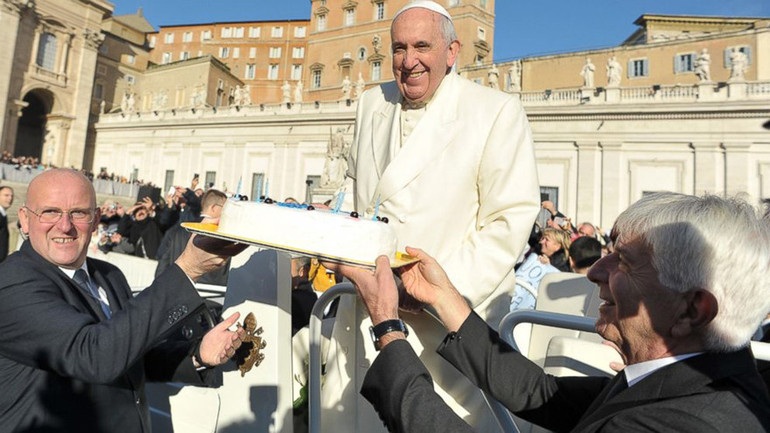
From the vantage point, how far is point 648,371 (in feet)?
4.11

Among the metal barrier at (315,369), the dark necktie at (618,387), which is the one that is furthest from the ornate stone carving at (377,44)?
the dark necktie at (618,387)

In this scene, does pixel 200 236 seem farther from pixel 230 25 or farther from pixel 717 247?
pixel 230 25

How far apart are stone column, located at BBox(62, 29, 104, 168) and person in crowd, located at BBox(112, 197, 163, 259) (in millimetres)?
41957

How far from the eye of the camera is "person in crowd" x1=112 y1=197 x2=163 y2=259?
9155mm

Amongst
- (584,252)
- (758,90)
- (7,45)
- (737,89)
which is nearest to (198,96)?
(7,45)

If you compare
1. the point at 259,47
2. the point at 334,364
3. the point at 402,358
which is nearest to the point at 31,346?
the point at 334,364

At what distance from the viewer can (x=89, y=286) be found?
6.94 ft

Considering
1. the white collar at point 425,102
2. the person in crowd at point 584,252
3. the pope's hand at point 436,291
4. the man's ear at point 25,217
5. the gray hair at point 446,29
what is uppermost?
the gray hair at point 446,29

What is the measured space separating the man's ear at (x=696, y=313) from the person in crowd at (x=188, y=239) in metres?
4.27

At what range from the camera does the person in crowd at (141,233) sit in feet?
30.0

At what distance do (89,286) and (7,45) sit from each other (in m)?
48.6

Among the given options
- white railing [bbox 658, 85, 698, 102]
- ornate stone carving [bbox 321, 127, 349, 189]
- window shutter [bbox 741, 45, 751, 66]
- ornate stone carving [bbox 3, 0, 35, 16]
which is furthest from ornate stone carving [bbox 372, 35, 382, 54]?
ornate stone carving [bbox 3, 0, 35, 16]

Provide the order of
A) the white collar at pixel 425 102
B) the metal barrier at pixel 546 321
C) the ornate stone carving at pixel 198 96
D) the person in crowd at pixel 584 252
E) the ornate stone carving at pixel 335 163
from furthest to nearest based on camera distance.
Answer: the ornate stone carving at pixel 198 96
the ornate stone carving at pixel 335 163
the person in crowd at pixel 584 252
the white collar at pixel 425 102
the metal barrier at pixel 546 321

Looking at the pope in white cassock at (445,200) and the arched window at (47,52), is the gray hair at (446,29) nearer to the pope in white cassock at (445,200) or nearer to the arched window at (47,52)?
the pope in white cassock at (445,200)
